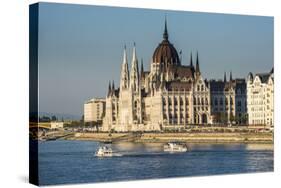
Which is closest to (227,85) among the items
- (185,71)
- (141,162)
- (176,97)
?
(185,71)

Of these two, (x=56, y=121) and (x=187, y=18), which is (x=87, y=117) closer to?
(x=56, y=121)

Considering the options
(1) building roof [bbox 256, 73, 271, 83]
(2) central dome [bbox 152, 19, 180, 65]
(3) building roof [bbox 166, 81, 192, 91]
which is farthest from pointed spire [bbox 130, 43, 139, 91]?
(1) building roof [bbox 256, 73, 271, 83]

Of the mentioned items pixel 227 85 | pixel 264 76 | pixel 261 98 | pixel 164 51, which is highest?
pixel 164 51

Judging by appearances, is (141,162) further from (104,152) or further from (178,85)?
(178,85)

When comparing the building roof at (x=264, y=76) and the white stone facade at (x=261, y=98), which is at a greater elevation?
the building roof at (x=264, y=76)

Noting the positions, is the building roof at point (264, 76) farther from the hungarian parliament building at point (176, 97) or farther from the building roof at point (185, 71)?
the building roof at point (185, 71)

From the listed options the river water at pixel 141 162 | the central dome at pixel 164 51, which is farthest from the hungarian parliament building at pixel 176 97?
the river water at pixel 141 162
